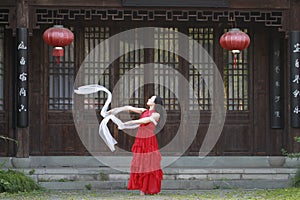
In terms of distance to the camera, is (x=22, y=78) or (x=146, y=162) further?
(x=22, y=78)

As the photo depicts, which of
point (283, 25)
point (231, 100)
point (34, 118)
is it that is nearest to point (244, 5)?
point (283, 25)

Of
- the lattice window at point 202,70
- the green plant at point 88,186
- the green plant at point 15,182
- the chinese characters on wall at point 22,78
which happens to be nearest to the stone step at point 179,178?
the green plant at point 88,186

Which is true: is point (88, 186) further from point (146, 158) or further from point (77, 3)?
point (77, 3)

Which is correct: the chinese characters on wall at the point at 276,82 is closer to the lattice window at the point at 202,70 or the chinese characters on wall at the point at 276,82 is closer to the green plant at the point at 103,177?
the lattice window at the point at 202,70

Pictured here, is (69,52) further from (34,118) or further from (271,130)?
(271,130)

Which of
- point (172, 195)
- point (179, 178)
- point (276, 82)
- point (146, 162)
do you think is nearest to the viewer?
point (146, 162)

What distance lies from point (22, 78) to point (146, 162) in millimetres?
3451

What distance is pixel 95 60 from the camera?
1919 centimetres

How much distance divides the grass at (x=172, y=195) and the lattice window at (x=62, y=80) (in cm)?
294

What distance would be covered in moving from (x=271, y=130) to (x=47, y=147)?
5.10 meters

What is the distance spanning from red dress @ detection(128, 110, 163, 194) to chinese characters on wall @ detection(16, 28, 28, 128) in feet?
9.69

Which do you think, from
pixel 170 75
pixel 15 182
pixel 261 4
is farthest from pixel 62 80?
pixel 261 4

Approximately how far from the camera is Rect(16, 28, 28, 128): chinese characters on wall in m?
A: 17.2

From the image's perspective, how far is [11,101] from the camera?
62.1 feet
